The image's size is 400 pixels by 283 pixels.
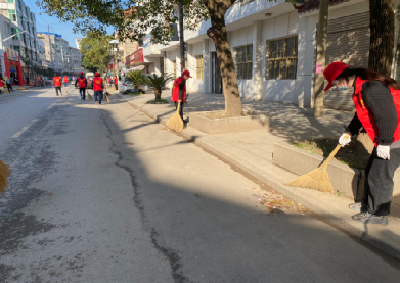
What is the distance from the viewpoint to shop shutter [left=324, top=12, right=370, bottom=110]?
37.6 feet

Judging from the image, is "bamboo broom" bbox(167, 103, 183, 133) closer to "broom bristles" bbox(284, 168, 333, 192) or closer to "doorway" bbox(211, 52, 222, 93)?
"broom bristles" bbox(284, 168, 333, 192)

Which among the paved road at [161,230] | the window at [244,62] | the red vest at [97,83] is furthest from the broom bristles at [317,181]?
the window at [244,62]

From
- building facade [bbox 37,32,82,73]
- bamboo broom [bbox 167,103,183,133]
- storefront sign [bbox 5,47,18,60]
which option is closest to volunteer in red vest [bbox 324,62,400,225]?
bamboo broom [bbox 167,103,183,133]

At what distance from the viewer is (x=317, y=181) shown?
4.04m

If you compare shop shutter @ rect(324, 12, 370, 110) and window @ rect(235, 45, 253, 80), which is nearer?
shop shutter @ rect(324, 12, 370, 110)

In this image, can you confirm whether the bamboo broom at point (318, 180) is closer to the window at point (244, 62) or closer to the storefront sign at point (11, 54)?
the window at point (244, 62)

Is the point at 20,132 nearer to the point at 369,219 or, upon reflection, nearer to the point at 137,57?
the point at 369,219

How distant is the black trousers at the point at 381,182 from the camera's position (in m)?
3.10

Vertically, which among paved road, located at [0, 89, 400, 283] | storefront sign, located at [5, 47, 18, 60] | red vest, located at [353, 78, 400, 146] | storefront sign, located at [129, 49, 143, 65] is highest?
storefront sign, located at [5, 47, 18, 60]

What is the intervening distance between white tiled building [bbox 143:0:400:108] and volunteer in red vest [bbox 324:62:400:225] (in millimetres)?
9177

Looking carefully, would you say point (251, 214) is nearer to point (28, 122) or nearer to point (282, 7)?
point (28, 122)

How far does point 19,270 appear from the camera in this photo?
2574 millimetres

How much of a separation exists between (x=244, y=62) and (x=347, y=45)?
847 centimetres

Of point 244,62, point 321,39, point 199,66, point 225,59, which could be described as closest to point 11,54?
point 199,66
